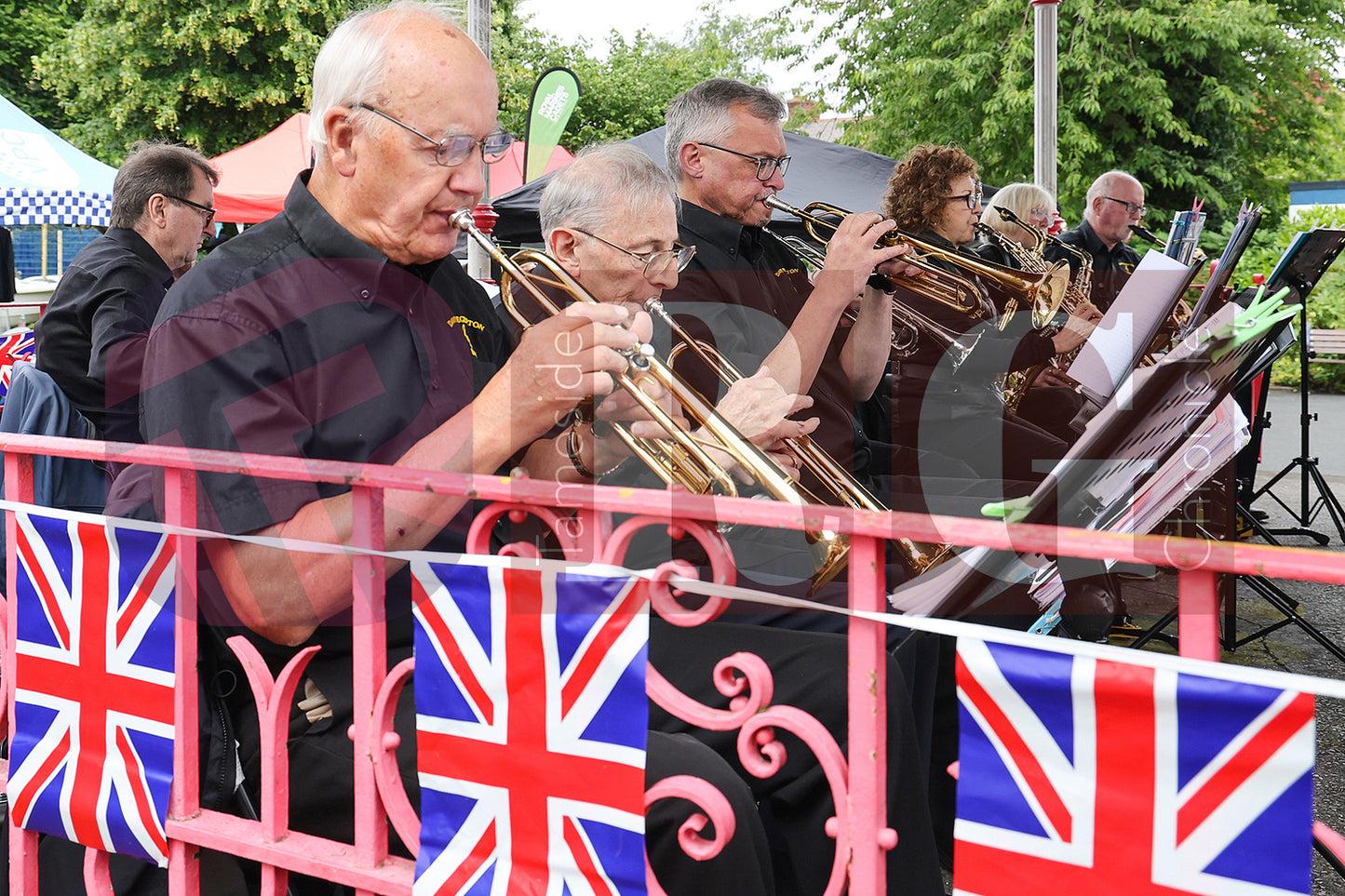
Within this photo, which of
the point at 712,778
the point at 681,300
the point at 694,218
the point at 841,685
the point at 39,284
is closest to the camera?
the point at 712,778

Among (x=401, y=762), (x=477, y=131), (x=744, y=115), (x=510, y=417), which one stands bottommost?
(x=401, y=762)

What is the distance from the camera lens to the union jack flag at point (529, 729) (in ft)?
4.18

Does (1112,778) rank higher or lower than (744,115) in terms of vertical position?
lower

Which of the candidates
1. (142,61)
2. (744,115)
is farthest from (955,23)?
(744,115)

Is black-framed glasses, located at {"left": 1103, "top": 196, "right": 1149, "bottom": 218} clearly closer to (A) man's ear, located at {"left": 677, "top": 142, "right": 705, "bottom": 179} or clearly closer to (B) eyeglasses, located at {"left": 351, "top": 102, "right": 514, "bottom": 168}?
(A) man's ear, located at {"left": 677, "top": 142, "right": 705, "bottom": 179}

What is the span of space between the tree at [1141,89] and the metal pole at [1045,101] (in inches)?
346

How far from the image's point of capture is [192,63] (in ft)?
57.2

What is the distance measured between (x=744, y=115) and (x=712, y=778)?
7.01 feet

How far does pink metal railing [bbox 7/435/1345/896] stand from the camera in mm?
1001

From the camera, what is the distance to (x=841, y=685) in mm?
1765

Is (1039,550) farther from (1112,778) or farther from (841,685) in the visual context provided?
(841,685)

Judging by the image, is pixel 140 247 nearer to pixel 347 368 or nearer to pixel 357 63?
pixel 357 63

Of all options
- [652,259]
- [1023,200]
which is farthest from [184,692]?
[1023,200]

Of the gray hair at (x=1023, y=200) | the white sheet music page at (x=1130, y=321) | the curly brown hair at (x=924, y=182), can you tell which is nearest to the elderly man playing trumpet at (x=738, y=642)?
the white sheet music page at (x=1130, y=321)
